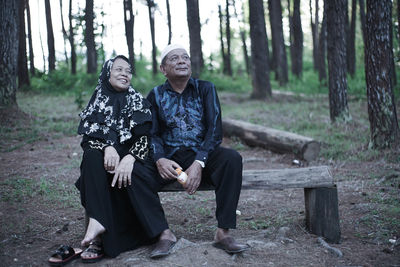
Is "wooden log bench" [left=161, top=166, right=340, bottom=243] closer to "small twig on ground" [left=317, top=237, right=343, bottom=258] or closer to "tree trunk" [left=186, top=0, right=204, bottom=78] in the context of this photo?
"small twig on ground" [left=317, top=237, right=343, bottom=258]

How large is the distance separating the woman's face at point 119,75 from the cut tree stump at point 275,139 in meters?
4.15

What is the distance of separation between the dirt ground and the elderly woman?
0.67 ft

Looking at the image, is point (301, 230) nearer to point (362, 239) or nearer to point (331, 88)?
point (362, 239)

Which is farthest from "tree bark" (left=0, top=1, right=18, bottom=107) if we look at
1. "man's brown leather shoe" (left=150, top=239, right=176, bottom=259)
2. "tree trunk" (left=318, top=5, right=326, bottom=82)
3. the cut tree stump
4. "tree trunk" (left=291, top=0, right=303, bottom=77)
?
"tree trunk" (left=318, top=5, right=326, bottom=82)

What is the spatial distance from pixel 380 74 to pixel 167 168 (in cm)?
465

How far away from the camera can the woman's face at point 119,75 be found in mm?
3768

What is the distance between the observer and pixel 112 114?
371 cm

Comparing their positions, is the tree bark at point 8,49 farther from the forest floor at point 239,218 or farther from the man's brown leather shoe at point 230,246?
the man's brown leather shoe at point 230,246

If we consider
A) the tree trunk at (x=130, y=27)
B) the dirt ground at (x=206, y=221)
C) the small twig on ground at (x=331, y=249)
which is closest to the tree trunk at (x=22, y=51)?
the tree trunk at (x=130, y=27)

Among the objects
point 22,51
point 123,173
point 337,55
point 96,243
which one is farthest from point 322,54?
point 96,243

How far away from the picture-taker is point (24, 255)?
357 centimetres

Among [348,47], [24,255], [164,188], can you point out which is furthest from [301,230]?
[348,47]

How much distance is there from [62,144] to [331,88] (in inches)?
233

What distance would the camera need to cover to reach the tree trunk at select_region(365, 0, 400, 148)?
6.47m
